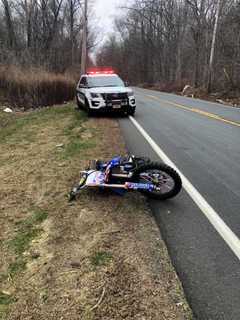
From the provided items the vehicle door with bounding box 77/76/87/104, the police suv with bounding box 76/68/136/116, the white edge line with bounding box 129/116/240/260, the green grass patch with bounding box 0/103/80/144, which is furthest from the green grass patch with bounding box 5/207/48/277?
the vehicle door with bounding box 77/76/87/104

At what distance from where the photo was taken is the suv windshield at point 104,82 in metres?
16.5

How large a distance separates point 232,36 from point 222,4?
4.26 meters

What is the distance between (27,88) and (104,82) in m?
6.17

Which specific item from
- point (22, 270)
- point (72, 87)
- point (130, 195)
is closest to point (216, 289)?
point (22, 270)

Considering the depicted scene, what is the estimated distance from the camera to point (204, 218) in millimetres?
5090

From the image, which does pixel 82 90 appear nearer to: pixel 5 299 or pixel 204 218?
pixel 204 218

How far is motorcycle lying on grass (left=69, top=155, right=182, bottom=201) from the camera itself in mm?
5605

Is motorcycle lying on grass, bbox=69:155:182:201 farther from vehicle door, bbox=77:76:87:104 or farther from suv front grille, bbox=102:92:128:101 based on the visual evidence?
vehicle door, bbox=77:76:87:104

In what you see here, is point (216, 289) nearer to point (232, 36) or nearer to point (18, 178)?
point (18, 178)

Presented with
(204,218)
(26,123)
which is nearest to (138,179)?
(204,218)

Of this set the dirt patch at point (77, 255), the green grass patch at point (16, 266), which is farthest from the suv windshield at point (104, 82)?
the green grass patch at point (16, 266)

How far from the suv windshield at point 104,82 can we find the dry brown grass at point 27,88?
213 inches

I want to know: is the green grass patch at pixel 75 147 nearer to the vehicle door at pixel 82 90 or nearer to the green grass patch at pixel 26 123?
the green grass patch at pixel 26 123

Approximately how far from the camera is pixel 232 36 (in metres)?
33.2
